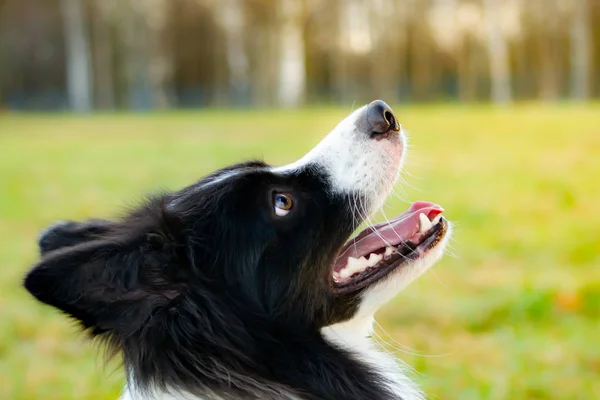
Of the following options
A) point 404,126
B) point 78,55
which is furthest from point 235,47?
point 404,126

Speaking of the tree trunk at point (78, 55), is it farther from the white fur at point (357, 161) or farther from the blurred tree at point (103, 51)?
the white fur at point (357, 161)

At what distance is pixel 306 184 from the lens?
8.25 feet

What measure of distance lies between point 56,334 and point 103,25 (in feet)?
124

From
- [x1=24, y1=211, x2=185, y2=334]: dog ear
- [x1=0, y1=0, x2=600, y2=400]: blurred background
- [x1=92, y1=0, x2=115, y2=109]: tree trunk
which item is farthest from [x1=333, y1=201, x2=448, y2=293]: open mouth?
[x1=92, y1=0, x2=115, y2=109]: tree trunk

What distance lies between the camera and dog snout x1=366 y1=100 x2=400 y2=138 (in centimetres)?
264

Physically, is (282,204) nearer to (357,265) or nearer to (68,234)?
(357,265)

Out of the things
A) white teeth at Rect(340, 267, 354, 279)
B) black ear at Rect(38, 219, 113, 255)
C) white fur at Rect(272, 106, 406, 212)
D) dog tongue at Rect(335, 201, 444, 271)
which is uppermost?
white fur at Rect(272, 106, 406, 212)

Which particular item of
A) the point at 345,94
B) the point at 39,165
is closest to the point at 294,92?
the point at 345,94

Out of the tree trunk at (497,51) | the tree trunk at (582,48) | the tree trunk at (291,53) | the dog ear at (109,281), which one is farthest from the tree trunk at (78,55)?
the dog ear at (109,281)

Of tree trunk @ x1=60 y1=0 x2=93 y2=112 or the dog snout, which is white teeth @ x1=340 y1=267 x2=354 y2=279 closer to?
the dog snout

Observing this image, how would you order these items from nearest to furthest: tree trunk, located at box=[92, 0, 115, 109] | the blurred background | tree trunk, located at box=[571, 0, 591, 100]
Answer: the blurred background → tree trunk, located at box=[571, 0, 591, 100] → tree trunk, located at box=[92, 0, 115, 109]

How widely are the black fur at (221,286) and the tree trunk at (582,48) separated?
121 ft

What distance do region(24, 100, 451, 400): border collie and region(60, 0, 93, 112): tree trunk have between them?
38.1 m

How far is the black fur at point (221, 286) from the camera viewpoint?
1979 millimetres
